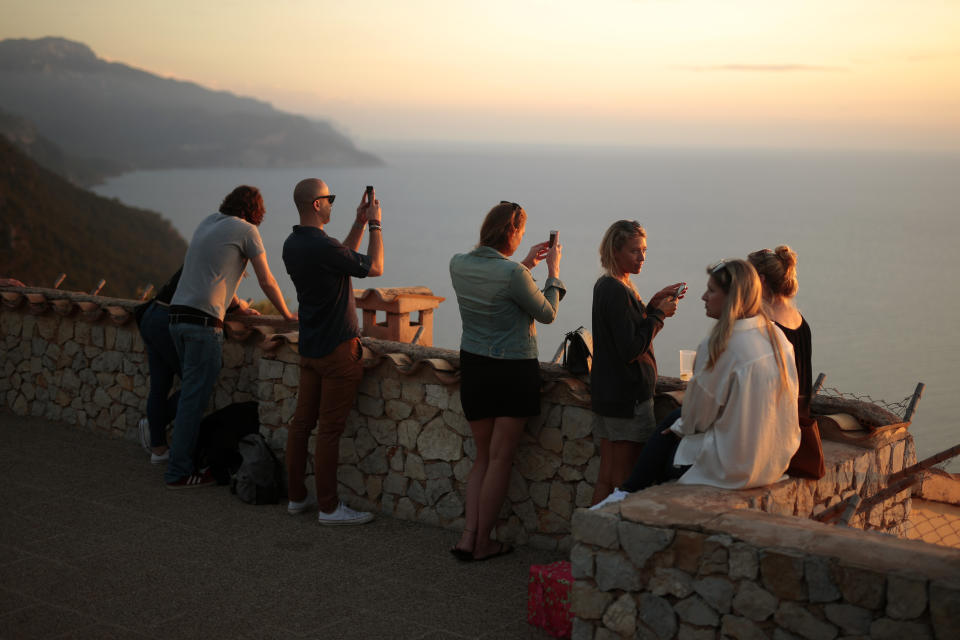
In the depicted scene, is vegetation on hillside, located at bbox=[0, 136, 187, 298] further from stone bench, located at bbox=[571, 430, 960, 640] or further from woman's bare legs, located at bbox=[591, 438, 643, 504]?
stone bench, located at bbox=[571, 430, 960, 640]

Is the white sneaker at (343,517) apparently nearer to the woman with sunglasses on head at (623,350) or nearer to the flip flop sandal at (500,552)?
the flip flop sandal at (500,552)

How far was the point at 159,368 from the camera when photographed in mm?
6414

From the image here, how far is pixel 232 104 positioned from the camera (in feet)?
292

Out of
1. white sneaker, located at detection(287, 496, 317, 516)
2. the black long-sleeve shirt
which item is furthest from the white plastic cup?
white sneaker, located at detection(287, 496, 317, 516)

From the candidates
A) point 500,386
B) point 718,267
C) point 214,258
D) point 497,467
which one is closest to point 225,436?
point 214,258

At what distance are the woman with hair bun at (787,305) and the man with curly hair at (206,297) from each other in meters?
3.01

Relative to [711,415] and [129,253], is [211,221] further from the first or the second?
[129,253]

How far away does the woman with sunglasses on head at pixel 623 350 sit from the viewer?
4176mm

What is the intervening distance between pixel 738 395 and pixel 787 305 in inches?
32.9

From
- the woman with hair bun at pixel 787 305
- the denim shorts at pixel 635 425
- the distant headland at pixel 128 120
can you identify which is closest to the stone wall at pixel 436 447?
the denim shorts at pixel 635 425

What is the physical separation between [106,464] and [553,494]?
359cm

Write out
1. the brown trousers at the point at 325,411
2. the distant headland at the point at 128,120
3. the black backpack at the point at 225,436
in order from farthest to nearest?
the distant headland at the point at 128,120 → the black backpack at the point at 225,436 → the brown trousers at the point at 325,411

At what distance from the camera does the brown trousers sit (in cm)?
516

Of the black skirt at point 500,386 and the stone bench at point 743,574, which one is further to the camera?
the black skirt at point 500,386
